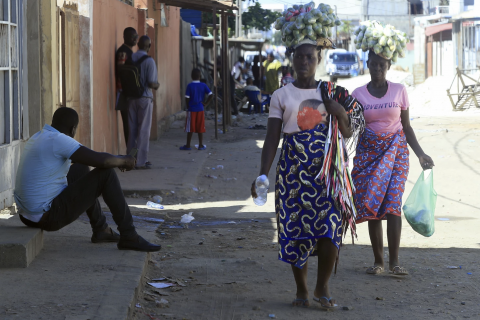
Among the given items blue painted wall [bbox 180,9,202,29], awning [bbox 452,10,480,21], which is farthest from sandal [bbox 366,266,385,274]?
awning [bbox 452,10,480,21]

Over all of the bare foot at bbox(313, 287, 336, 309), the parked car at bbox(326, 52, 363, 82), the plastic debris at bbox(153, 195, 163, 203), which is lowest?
the bare foot at bbox(313, 287, 336, 309)

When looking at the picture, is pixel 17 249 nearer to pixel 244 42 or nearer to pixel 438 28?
pixel 244 42

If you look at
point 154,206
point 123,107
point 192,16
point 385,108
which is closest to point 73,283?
point 385,108

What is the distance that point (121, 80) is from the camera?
9398mm

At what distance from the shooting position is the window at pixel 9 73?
5.78m

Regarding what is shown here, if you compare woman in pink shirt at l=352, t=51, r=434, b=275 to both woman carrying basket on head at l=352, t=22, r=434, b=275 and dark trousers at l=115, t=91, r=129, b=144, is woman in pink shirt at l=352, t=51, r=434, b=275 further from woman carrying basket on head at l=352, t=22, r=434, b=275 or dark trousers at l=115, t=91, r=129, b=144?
dark trousers at l=115, t=91, r=129, b=144

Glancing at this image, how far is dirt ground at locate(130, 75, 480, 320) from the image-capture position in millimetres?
3982

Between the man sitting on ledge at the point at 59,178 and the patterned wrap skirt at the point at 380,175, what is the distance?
65.6 inches

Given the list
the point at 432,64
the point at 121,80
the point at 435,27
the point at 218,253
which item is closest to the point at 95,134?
the point at 121,80

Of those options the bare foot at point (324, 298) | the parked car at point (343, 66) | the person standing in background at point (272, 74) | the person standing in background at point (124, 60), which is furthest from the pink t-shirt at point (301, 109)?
the parked car at point (343, 66)

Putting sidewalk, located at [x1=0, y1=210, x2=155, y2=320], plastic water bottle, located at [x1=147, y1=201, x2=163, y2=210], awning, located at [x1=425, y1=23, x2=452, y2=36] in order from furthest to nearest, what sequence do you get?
awning, located at [x1=425, y1=23, x2=452, y2=36]
plastic water bottle, located at [x1=147, y1=201, x2=163, y2=210]
sidewalk, located at [x1=0, y1=210, x2=155, y2=320]

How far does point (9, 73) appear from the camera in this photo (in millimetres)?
5855

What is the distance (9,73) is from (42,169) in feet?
5.97

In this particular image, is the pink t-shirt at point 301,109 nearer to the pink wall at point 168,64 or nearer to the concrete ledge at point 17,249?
the concrete ledge at point 17,249
